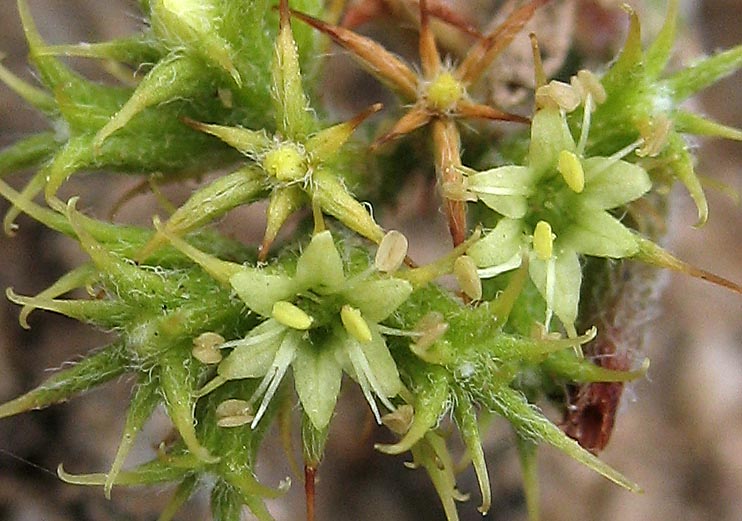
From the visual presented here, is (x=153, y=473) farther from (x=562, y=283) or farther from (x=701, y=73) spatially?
(x=701, y=73)

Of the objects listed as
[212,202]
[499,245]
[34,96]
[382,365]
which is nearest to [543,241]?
[499,245]

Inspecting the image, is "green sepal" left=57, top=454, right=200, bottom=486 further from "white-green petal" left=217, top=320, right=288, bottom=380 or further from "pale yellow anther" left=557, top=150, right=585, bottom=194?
"pale yellow anther" left=557, top=150, right=585, bottom=194

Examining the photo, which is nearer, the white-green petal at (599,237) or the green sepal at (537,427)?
the green sepal at (537,427)

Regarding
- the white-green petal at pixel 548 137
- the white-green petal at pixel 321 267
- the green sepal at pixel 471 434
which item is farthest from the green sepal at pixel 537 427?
the white-green petal at pixel 548 137

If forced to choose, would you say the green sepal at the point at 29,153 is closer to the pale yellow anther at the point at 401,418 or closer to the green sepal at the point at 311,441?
the green sepal at the point at 311,441

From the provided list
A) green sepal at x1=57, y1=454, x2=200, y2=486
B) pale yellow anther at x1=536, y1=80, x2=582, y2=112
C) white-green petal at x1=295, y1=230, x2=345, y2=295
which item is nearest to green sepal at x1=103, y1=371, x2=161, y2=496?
green sepal at x1=57, y1=454, x2=200, y2=486

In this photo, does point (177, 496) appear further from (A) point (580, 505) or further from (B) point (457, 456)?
(A) point (580, 505)
